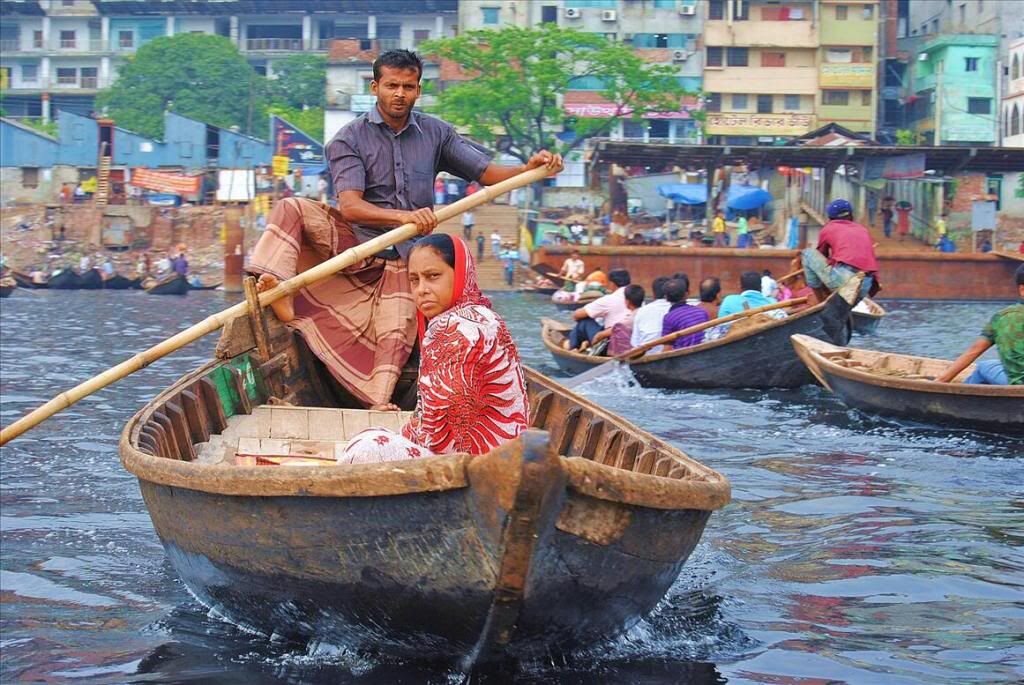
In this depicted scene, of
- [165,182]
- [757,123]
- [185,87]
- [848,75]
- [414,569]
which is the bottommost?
[414,569]

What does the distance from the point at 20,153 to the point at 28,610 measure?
41.4 metres

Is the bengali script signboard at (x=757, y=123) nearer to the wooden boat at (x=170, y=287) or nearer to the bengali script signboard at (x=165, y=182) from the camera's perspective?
the bengali script signboard at (x=165, y=182)

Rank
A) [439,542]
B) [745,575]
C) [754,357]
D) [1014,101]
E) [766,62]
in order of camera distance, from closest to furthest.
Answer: [439,542] → [745,575] → [754,357] → [1014,101] → [766,62]

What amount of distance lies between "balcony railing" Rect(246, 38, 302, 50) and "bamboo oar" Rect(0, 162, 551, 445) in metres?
51.0

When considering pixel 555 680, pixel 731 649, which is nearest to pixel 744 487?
pixel 731 649

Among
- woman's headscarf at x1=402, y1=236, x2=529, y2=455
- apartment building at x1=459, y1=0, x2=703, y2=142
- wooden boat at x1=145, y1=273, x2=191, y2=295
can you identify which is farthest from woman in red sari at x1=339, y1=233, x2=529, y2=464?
apartment building at x1=459, y1=0, x2=703, y2=142

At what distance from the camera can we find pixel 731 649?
185 inches

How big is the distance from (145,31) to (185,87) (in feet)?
22.5

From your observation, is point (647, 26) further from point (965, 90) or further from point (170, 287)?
point (170, 287)

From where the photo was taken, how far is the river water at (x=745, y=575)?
14.7 ft

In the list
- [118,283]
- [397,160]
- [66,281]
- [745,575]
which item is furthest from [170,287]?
[745,575]

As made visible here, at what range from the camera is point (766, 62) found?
47.2 metres

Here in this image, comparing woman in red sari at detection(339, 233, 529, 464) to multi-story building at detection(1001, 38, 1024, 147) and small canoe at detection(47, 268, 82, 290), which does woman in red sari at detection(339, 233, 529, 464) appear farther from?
multi-story building at detection(1001, 38, 1024, 147)

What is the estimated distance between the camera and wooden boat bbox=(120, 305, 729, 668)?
3.51m
